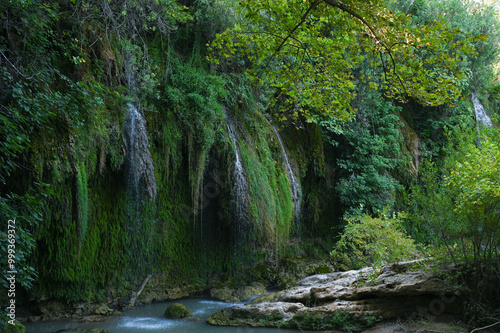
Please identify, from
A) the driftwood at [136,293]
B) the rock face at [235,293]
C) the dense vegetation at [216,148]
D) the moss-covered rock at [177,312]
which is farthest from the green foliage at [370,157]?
the driftwood at [136,293]

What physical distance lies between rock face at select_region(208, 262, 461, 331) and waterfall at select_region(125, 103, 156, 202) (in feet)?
10.4

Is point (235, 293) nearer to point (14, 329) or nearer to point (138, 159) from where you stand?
point (138, 159)

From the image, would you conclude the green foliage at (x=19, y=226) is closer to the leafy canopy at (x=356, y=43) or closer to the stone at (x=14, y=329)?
the stone at (x=14, y=329)

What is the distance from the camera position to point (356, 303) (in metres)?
6.35

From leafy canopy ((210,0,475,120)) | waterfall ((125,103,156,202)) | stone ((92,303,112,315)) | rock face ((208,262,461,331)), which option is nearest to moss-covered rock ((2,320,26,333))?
stone ((92,303,112,315))

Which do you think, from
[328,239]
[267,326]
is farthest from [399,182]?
[267,326]

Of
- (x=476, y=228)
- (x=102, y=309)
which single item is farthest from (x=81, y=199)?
(x=476, y=228)

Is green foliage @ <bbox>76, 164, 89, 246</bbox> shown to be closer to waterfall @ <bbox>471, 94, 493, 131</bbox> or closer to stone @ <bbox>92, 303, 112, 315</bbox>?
stone @ <bbox>92, 303, 112, 315</bbox>

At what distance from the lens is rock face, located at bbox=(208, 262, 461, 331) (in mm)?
5805

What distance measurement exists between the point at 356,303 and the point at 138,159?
534 cm

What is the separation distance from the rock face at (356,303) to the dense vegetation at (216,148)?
537 millimetres

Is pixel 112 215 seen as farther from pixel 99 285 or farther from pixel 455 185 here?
pixel 455 185

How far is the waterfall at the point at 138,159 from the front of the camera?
766cm

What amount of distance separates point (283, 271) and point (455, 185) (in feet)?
19.6
